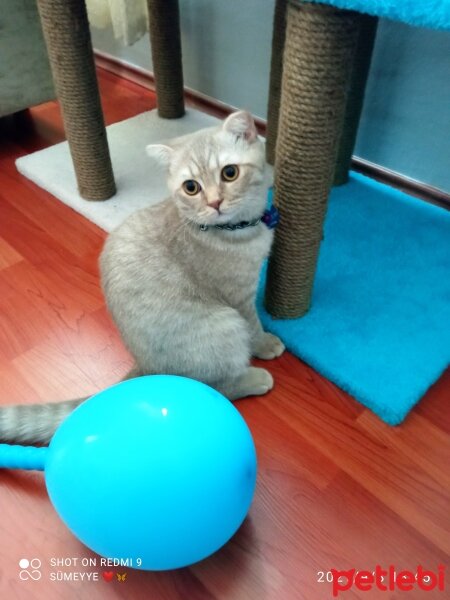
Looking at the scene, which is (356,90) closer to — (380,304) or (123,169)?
(380,304)

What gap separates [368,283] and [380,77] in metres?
0.75

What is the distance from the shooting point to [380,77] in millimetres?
1575

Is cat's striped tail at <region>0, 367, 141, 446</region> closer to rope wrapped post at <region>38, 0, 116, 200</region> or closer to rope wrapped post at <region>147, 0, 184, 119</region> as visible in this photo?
rope wrapped post at <region>38, 0, 116, 200</region>

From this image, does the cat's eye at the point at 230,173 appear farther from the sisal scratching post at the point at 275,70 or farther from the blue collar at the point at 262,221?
the sisal scratching post at the point at 275,70

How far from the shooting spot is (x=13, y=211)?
1.70 m

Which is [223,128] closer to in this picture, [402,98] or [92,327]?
Answer: [92,327]

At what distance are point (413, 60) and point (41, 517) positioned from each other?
1.64 m

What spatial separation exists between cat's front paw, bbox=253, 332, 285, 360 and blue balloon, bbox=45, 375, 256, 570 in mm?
406

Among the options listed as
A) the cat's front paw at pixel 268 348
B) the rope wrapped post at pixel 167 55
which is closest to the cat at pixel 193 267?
the cat's front paw at pixel 268 348

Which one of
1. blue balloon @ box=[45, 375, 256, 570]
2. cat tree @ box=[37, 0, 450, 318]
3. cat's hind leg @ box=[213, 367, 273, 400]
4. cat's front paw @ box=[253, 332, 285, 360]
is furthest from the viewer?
cat's front paw @ box=[253, 332, 285, 360]

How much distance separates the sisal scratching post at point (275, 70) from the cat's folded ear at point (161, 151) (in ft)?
2.65

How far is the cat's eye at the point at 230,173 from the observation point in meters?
0.90

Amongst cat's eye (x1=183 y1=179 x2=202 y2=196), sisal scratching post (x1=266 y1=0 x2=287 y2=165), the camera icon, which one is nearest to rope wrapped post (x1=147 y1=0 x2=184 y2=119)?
sisal scratching post (x1=266 y1=0 x2=287 y2=165)

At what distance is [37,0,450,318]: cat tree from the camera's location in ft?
2.72
